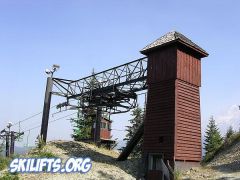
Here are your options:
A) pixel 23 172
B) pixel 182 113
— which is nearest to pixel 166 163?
pixel 182 113

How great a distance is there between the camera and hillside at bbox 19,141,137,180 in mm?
22312

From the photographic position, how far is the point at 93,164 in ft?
83.0

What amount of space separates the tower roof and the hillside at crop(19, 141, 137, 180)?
899cm

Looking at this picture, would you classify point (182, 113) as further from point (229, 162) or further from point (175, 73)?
point (229, 162)

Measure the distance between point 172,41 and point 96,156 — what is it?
11784mm

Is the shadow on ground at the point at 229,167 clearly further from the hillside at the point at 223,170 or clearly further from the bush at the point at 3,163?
Result: the bush at the point at 3,163

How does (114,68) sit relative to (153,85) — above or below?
above

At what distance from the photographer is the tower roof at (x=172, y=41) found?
80.6ft

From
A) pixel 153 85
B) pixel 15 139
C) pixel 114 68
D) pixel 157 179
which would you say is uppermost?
pixel 114 68

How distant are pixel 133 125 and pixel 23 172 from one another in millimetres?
32427

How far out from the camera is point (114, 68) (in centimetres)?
2961

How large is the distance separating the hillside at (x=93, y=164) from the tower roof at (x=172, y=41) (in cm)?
899

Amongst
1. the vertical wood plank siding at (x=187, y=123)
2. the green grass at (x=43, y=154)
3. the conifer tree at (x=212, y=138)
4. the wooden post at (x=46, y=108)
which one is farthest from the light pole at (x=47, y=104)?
the conifer tree at (x=212, y=138)

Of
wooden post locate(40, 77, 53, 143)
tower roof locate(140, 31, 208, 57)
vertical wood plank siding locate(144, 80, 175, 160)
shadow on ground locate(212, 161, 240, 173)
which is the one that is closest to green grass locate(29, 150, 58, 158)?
wooden post locate(40, 77, 53, 143)
